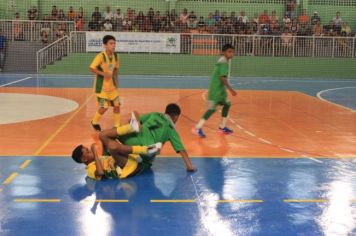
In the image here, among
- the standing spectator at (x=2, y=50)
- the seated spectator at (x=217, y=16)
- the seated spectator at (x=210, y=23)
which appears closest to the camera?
the standing spectator at (x=2, y=50)

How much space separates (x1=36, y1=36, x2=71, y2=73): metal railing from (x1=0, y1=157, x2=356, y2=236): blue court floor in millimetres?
17098

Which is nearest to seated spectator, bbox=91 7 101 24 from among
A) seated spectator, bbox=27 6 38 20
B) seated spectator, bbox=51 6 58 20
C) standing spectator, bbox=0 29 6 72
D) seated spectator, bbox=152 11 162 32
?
seated spectator, bbox=51 6 58 20

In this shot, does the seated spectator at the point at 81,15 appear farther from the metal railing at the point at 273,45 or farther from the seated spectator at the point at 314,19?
the seated spectator at the point at 314,19

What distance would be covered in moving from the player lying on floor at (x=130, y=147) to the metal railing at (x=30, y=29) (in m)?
18.7

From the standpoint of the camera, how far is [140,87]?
18.3m

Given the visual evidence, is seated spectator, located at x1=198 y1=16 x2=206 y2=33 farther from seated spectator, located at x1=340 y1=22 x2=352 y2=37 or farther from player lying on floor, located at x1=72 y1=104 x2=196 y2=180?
player lying on floor, located at x1=72 y1=104 x2=196 y2=180

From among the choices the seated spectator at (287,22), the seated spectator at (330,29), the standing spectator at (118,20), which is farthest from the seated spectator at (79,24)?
the seated spectator at (330,29)

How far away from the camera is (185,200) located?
5.62m

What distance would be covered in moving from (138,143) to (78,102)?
7699mm

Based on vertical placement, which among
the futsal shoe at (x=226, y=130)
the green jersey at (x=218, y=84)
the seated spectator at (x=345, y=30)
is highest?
the seated spectator at (x=345, y=30)

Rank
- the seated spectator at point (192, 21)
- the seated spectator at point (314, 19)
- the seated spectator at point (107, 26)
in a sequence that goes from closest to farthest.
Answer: the seated spectator at point (107, 26), the seated spectator at point (192, 21), the seated spectator at point (314, 19)

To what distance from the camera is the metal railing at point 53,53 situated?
77.7 feet

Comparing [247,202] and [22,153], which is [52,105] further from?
[247,202]

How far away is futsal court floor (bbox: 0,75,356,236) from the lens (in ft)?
16.1
